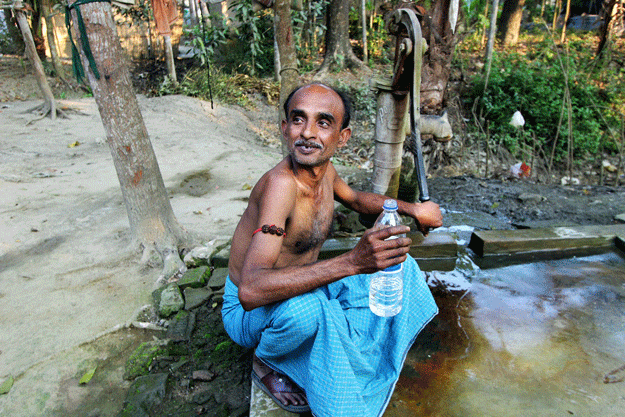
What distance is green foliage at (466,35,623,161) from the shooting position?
877 centimetres

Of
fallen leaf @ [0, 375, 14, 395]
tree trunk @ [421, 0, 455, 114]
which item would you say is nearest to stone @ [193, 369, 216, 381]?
fallen leaf @ [0, 375, 14, 395]

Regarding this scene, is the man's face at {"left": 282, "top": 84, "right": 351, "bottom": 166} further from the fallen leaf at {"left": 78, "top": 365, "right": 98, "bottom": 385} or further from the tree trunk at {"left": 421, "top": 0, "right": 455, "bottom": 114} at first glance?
the tree trunk at {"left": 421, "top": 0, "right": 455, "bottom": 114}

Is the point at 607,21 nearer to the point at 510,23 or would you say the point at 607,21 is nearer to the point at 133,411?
the point at 510,23

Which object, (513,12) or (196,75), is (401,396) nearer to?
(196,75)

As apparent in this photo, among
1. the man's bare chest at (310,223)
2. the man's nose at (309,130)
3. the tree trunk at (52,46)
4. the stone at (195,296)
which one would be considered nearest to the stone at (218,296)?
the stone at (195,296)

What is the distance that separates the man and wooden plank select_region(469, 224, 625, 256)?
1.13 meters

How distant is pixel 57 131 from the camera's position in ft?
26.1

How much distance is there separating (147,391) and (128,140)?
176 cm

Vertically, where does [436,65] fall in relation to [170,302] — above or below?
above

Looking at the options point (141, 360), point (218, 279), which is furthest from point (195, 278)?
point (141, 360)

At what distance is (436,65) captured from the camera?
514 cm

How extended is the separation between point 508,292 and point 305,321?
1699 mm

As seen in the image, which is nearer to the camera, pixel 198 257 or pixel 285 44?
pixel 198 257

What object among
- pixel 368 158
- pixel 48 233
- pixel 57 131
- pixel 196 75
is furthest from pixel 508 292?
pixel 196 75
